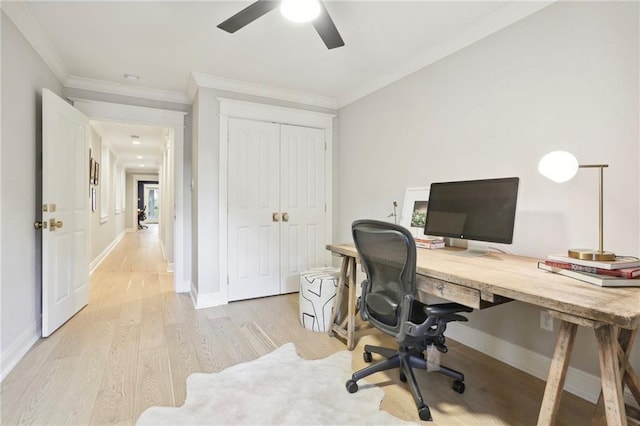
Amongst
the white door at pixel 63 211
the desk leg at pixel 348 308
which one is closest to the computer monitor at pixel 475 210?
the desk leg at pixel 348 308

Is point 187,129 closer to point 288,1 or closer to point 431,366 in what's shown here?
point 288,1

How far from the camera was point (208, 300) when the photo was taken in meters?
3.26

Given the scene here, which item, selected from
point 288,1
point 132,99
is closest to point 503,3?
point 288,1

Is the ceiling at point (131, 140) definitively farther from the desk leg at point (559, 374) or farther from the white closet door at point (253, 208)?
the desk leg at point (559, 374)

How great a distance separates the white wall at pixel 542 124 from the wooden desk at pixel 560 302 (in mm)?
395

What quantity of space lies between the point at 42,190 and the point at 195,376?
6.28 feet

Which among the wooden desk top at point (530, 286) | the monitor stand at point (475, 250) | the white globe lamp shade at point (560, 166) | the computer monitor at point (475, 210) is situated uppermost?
the white globe lamp shade at point (560, 166)

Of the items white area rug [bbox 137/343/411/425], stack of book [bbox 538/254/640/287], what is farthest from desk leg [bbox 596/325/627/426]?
white area rug [bbox 137/343/411/425]

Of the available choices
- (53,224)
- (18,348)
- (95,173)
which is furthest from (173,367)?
(95,173)

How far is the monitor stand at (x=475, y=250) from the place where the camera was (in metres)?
2.04

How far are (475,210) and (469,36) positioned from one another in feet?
4.35

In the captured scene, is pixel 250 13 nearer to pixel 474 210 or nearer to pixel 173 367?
pixel 474 210

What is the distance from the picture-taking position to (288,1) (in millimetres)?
1681

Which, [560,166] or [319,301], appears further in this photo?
[319,301]
